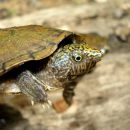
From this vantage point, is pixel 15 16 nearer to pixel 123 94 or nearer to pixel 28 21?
pixel 28 21

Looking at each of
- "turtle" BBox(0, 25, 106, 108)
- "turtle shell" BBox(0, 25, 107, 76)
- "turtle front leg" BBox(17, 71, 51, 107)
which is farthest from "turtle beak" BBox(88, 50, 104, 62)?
"turtle front leg" BBox(17, 71, 51, 107)

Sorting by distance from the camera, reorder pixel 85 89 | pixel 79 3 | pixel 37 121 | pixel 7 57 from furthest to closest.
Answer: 1. pixel 79 3
2. pixel 85 89
3. pixel 37 121
4. pixel 7 57

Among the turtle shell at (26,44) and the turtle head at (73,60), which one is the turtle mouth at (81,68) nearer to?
the turtle head at (73,60)

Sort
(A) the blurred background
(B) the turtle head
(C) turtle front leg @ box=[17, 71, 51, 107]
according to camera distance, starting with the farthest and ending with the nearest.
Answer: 1. (A) the blurred background
2. (B) the turtle head
3. (C) turtle front leg @ box=[17, 71, 51, 107]

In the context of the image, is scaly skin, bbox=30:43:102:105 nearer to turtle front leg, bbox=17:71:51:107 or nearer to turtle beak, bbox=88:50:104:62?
turtle beak, bbox=88:50:104:62

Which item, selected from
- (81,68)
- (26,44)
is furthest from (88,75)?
(26,44)

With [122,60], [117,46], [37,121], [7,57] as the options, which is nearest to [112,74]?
[122,60]

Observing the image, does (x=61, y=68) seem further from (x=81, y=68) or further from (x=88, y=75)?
(x=88, y=75)

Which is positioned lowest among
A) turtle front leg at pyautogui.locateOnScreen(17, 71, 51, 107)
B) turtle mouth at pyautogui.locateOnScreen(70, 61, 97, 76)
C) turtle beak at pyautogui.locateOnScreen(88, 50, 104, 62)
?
turtle front leg at pyautogui.locateOnScreen(17, 71, 51, 107)
